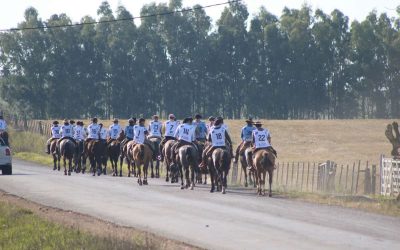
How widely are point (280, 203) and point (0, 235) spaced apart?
31.1 ft

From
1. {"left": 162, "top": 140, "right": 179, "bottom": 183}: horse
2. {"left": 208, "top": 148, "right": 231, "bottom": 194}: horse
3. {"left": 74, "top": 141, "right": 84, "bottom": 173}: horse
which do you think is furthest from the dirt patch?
{"left": 74, "top": 141, "right": 84, "bottom": 173}: horse

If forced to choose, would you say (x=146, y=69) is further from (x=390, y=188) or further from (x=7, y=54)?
(x=390, y=188)

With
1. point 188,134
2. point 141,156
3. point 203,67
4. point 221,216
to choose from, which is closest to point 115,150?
point 141,156

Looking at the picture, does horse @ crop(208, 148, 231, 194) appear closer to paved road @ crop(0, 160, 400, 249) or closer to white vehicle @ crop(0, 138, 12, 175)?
paved road @ crop(0, 160, 400, 249)

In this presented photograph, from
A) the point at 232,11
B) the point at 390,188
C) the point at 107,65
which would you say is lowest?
the point at 390,188

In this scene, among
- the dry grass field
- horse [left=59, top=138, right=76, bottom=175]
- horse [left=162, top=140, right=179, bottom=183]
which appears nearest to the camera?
horse [left=162, top=140, right=179, bottom=183]

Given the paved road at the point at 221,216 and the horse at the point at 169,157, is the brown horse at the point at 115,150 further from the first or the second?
the paved road at the point at 221,216

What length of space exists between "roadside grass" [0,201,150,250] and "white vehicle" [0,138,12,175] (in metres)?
16.9

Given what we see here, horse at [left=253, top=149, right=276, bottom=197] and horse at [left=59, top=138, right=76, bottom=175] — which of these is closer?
horse at [left=253, top=149, right=276, bottom=197]

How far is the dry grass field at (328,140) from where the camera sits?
6969 cm

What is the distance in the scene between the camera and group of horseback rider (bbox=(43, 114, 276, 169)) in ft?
99.8

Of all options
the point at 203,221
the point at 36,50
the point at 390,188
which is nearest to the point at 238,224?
the point at 203,221

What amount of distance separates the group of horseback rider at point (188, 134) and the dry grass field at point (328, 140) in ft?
85.1

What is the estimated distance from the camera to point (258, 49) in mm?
130750
